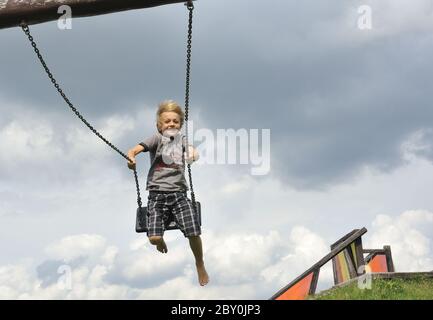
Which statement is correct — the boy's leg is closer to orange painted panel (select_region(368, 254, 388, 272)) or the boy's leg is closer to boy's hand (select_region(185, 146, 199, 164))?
boy's hand (select_region(185, 146, 199, 164))

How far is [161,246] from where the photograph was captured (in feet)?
21.6

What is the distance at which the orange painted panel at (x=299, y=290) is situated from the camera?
10695 mm

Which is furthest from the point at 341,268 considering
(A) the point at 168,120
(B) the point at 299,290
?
(A) the point at 168,120

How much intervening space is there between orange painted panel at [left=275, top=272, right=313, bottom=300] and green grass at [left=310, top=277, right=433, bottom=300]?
0.30 metres

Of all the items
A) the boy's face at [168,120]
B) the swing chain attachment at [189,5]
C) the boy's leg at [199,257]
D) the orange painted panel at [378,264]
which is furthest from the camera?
the orange painted panel at [378,264]

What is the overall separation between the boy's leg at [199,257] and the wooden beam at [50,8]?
97.9 inches

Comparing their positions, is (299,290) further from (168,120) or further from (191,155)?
(168,120)

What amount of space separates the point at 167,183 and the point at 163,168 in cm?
18

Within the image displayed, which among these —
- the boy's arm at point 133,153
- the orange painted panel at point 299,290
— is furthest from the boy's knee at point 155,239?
the orange painted panel at point 299,290

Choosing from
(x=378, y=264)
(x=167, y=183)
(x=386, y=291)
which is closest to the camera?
(x=167, y=183)

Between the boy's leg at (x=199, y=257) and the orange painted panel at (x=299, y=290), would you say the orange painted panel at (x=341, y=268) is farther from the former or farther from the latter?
the boy's leg at (x=199, y=257)

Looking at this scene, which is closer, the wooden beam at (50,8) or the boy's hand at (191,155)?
the wooden beam at (50,8)

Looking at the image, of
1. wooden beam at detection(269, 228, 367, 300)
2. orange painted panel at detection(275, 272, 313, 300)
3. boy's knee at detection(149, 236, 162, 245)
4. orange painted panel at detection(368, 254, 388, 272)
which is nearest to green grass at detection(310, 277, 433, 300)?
orange painted panel at detection(275, 272, 313, 300)

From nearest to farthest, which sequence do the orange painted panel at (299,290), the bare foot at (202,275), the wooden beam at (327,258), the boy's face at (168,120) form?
1. the boy's face at (168,120)
2. the bare foot at (202,275)
3. the orange painted panel at (299,290)
4. the wooden beam at (327,258)
